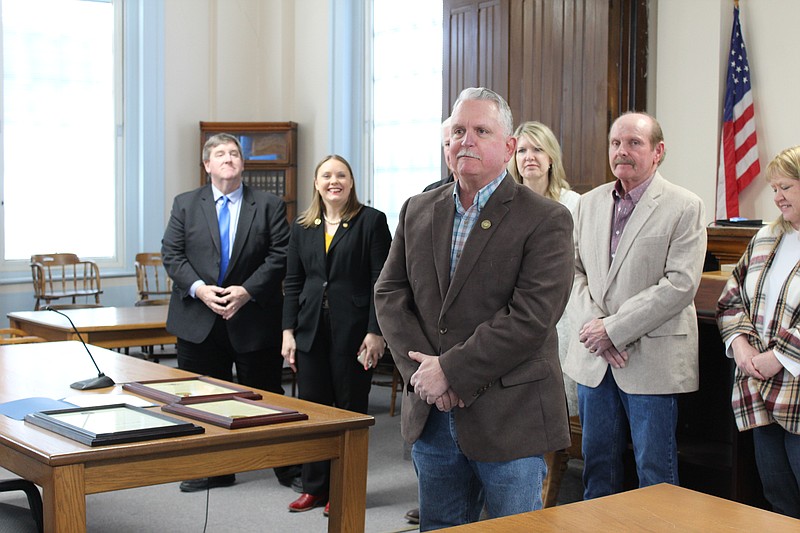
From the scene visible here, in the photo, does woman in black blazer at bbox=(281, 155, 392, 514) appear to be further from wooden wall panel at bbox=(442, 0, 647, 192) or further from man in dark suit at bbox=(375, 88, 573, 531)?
wooden wall panel at bbox=(442, 0, 647, 192)

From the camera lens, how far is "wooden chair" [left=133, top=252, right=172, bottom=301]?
840cm

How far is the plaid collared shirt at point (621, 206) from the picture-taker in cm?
318

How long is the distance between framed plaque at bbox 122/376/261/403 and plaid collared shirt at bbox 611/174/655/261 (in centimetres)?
132

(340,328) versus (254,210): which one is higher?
(254,210)

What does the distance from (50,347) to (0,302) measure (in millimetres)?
5019

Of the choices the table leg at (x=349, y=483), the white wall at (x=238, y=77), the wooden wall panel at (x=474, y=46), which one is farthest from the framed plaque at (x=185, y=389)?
the white wall at (x=238, y=77)

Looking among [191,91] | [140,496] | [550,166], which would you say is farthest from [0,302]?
[550,166]

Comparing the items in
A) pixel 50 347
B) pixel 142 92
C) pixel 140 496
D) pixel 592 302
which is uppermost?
pixel 142 92

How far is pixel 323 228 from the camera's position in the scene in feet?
13.3

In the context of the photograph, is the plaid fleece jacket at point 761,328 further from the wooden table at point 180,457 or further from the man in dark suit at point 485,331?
the wooden table at point 180,457

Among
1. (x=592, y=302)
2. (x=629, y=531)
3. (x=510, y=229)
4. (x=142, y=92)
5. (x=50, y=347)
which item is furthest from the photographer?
(x=142, y=92)

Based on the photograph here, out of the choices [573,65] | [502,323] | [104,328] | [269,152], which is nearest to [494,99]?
[502,323]

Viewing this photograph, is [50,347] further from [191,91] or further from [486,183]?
[191,91]

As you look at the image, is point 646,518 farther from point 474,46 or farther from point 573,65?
point 474,46
